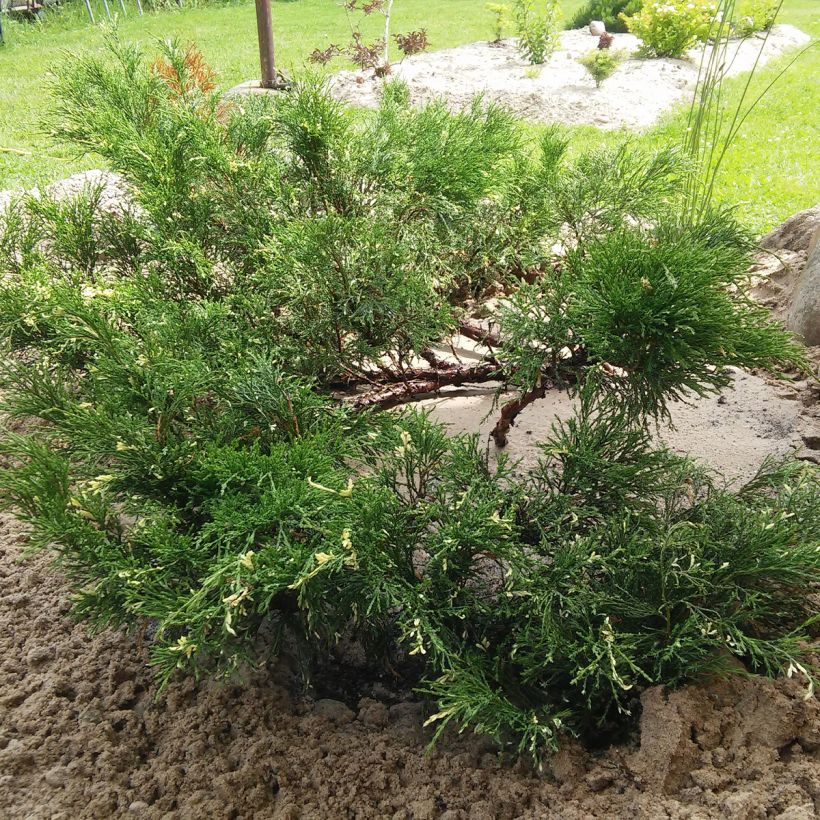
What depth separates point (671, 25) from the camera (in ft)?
20.6

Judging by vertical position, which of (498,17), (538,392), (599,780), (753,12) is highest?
(753,12)

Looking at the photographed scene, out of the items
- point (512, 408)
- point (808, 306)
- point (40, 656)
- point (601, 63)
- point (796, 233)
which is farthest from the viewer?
point (601, 63)

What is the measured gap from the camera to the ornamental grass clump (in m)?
1.14

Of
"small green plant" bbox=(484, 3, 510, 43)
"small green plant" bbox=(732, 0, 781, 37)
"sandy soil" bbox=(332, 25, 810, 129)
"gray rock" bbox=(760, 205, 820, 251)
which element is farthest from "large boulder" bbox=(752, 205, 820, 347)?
"small green plant" bbox=(484, 3, 510, 43)

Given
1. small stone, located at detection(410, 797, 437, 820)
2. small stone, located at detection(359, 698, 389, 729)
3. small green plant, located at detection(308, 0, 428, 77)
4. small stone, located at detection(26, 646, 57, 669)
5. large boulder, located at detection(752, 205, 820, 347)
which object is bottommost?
small stone, located at detection(26, 646, 57, 669)

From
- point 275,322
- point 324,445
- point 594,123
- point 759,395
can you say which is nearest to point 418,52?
point 594,123

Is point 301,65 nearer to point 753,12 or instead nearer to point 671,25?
point 753,12

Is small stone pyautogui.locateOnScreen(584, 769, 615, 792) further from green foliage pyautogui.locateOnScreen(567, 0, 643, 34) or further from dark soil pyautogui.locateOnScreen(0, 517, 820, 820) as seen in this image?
green foliage pyautogui.locateOnScreen(567, 0, 643, 34)

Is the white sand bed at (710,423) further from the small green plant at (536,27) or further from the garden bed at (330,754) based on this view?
the small green plant at (536,27)

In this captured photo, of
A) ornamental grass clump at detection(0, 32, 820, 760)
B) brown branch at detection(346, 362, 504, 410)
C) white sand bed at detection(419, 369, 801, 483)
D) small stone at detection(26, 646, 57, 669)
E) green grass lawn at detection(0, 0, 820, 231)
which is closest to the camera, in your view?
ornamental grass clump at detection(0, 32, 820, 760)

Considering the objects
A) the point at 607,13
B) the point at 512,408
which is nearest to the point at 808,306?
the point at 512,408

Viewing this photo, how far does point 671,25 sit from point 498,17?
158 centimetres

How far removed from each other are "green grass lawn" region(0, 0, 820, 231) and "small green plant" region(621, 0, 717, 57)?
0.70 metres

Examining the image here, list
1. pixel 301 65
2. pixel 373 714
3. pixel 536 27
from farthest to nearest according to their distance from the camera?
pixel 536 27 → pixel 301 65 → pixel 373 714
